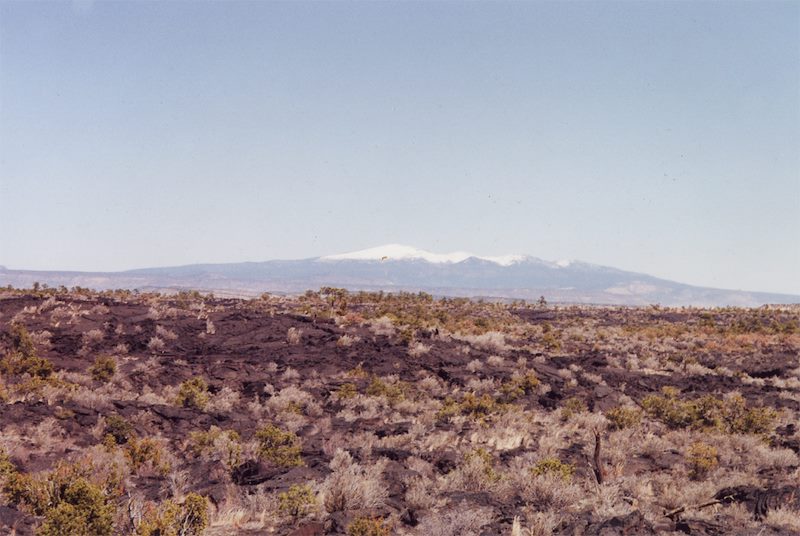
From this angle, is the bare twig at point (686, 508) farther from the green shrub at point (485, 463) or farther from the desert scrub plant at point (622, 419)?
the desert scrub plant at point (622, 419)

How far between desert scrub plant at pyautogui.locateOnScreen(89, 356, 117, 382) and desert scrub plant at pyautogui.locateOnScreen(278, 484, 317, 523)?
34.3ft

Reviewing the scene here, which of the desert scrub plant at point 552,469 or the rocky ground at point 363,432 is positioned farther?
the desert scrub plant at point 552,469

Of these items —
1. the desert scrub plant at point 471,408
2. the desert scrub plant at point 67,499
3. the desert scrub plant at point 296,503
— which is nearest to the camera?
the desert scrub plant at point 67,499

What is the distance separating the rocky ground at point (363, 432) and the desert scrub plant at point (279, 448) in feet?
0.11

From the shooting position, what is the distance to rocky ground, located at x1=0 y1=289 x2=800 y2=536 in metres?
7.59

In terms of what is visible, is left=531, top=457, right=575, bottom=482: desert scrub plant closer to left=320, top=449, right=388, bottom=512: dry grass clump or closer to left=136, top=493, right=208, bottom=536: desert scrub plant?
left=320, top=449, right=388, bottom=512: dry grass clump

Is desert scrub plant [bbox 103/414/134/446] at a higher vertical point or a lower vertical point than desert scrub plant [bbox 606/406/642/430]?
higher

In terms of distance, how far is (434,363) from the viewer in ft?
69.5

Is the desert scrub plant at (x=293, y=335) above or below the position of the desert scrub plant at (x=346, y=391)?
above

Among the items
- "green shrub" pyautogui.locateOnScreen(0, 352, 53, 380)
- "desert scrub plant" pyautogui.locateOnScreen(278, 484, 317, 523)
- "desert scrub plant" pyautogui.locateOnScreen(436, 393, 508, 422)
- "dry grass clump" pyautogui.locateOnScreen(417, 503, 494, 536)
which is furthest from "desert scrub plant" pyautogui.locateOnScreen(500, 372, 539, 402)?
"green shrub" pyautogui.locateOnScreen(0, 352, 53, 380)

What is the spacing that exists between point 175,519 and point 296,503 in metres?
1.63

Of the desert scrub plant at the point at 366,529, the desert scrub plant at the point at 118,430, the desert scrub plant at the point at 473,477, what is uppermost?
the desert scrub plant at the point at 366,529

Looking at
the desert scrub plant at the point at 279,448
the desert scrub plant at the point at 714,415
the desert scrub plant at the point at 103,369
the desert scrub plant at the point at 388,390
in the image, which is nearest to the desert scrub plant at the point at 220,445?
the desert scrub plant at the point at 279,448

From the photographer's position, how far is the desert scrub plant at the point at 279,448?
988cm
